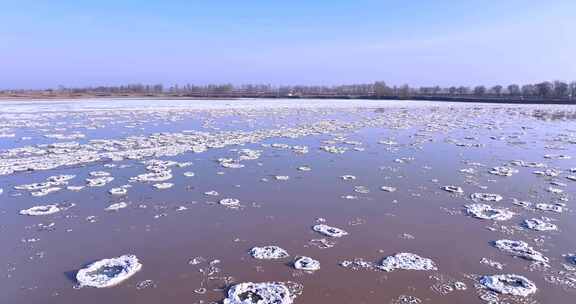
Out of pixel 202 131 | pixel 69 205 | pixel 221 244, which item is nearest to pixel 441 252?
pixel 221 244

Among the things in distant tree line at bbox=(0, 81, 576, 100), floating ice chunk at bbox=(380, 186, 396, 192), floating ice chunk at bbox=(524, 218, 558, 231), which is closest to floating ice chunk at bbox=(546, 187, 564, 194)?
floating ice chunk at bbox=(524, 218, 558, 231)

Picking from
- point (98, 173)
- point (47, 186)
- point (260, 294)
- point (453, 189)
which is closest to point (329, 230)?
point (260, 294)

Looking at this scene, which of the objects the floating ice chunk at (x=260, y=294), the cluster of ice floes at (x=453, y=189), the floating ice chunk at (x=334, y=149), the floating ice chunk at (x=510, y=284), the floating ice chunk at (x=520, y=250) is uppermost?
the floating ice chunk at (x=334, y=149)

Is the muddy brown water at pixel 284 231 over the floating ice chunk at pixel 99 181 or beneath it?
beneath

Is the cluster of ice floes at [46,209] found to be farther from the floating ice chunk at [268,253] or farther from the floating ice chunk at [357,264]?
the floating ice chunk at [357,264]

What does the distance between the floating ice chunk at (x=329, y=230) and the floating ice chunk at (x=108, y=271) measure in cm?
245

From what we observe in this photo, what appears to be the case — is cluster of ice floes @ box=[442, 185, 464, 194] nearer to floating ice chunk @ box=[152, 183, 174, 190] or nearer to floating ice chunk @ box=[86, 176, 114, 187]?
floating ice chunk @ box=[152, 183, 174, 190]

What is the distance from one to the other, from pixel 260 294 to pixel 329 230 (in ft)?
6.28

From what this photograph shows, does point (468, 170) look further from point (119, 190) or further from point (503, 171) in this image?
point (119, 190)

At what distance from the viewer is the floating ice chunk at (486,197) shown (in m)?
6.96

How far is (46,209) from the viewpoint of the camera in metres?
6.27

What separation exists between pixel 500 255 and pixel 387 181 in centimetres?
361

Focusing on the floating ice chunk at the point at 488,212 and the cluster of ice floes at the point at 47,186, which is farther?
the cluster of ice floes at the point at 47,186

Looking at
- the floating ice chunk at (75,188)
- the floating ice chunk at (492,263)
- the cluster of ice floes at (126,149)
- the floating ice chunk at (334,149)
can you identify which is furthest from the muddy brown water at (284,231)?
the floating ice chunk at (334,149)
